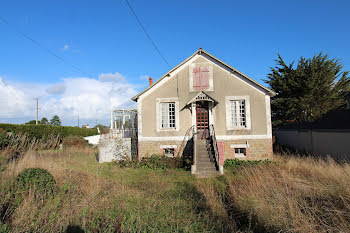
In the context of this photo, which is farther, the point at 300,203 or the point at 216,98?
the point at 216,98

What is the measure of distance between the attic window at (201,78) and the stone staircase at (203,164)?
3985 millimetres

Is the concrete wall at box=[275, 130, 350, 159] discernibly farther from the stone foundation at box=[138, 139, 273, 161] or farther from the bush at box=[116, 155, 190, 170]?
the bush at box=[116, 155, 190, 170]

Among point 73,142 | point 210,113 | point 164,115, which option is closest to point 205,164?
point 210,113

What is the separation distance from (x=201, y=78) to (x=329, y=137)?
970 centimetres

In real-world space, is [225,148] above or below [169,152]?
above

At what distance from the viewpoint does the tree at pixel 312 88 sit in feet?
79.5

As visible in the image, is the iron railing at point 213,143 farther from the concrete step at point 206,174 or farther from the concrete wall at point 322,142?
the concrete wall at point 322,142

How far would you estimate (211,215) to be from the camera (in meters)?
5.53

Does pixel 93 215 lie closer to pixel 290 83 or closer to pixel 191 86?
pixel 191 86

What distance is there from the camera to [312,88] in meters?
24.2

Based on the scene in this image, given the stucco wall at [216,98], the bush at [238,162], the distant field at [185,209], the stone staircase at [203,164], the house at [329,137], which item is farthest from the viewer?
the stucco wall at [216,98]

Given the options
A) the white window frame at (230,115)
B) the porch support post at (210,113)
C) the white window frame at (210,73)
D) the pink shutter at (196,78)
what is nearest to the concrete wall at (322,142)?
the white window frame at (230,115)

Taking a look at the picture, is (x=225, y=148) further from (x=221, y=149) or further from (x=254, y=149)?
(x=254, y=149)

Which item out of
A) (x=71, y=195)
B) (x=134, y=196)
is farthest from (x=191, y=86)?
(x=71, y=195)
